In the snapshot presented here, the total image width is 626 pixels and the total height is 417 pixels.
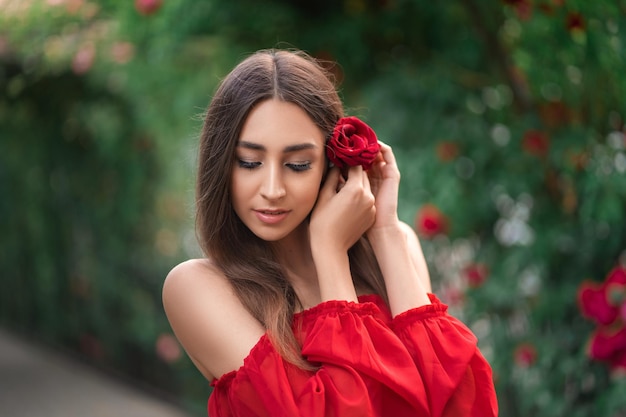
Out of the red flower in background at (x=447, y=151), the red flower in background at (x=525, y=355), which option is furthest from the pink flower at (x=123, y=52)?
the red flower in background at (x=525, y=355)

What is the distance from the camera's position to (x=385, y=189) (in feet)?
6.93

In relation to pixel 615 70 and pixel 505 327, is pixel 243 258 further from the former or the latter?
pixel 505 327

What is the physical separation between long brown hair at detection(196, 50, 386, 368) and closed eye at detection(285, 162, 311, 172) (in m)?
0.10

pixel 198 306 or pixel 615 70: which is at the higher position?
pixel 615 70

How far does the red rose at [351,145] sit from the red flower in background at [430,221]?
1.69 meters

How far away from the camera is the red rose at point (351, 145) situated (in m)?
1.96

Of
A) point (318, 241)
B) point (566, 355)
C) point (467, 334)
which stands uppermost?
point (318, 241)

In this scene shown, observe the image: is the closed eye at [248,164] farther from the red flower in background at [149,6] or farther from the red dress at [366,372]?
the red flower in background at [149,6]

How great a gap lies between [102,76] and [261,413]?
4.25 metres

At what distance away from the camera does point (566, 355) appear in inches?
144

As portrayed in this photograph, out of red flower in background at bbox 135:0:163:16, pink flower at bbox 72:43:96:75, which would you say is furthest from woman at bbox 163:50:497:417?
pink flower at bbox 72:43:96:75

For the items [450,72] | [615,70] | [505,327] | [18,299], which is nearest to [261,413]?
[615,70]

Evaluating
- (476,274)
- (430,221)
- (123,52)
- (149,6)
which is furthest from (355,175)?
(123,52)

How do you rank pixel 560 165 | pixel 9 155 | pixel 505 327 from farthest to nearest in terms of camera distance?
pixel 9 155 → pixel 505 327 → pixel 560 165
